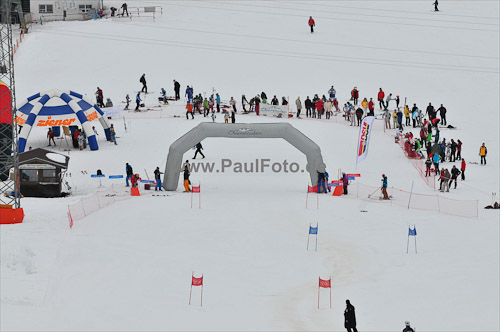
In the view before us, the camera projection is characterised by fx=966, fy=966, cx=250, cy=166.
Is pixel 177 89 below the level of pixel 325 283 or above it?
above

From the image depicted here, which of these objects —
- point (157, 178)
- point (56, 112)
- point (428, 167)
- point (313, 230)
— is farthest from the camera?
point (56, 112)

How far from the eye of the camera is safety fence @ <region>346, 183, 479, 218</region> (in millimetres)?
35156

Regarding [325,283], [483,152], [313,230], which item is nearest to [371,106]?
[483,152]

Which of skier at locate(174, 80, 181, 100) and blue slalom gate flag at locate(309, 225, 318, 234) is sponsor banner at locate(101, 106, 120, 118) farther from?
blue slalom gate flag at locate(309, 225, 318, 234)

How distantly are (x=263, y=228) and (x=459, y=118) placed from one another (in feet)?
73.1

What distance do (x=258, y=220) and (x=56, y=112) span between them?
1541 cm

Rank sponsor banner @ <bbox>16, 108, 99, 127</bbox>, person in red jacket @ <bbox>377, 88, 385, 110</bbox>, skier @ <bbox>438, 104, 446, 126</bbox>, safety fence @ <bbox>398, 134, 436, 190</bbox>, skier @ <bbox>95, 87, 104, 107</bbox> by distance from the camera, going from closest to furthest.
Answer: safety fence @ <bbox>398, 134, 436, 190</bbox> < sponsor banner @ <bbox>16, 108, 99, 127</bbox> < skier @ <bbox>438, 104, 446, 126</bbox> < skier @ <bbox>95, 87, 104, 107</bbox> < person in red jacket @ <bbox>377, 88, 385, 110</bbox>

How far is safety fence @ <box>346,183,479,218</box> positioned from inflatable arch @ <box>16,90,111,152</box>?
1391 centimetres

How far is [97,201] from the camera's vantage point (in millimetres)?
35625

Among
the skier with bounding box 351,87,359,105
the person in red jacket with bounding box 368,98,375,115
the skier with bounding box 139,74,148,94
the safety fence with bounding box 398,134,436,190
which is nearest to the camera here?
the safety fence with bounding box 398,134,436,190

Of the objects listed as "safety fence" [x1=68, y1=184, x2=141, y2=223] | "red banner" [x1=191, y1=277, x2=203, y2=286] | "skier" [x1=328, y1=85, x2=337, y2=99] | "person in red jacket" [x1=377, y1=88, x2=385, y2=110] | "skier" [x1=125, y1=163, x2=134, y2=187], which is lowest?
"red banner" [x1=191, y1=277, x2=203, y2=286]

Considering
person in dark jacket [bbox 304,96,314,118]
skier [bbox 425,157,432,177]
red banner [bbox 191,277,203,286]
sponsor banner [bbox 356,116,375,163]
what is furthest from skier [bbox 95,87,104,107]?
red banner [bbox 191,277,203,286]

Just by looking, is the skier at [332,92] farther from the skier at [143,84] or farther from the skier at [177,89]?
the skier at [143,84]

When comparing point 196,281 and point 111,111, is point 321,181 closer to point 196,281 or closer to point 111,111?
point 196,281
